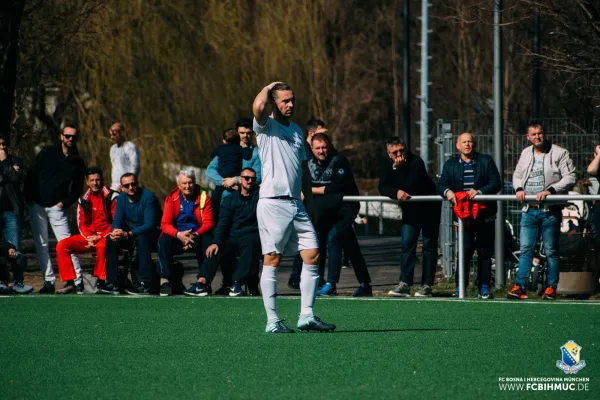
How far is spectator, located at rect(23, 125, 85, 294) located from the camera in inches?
633

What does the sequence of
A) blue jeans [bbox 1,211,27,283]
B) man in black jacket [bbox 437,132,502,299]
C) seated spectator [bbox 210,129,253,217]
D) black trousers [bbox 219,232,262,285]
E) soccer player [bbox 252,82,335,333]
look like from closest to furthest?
soccer player [bbox 252,82,335,333], man in black jacket [bbox 437,132,502,299], black trousers [bbox 219,232,262,285], blue jeans [bbox 1,211,27,283], seated spectator [bbox 210,129,253,217]

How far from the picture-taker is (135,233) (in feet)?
50.0

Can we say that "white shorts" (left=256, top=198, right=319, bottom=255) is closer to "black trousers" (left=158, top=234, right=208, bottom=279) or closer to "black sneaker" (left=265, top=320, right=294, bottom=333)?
"black sneaker" (left=265, top=320, right=294, bottom=333)

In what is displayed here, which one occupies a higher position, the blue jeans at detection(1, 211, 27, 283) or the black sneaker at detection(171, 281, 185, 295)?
the blue jeans at detection(1, 211, 27, 283)

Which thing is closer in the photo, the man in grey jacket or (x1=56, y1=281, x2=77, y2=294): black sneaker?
the man in grey jacket

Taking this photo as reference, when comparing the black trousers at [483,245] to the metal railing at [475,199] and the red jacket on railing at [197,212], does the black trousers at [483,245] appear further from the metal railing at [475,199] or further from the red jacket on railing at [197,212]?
the red jacket on railing at [197,212]

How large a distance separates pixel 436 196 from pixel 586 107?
31.9ft

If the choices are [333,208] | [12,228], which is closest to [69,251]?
[12,228]

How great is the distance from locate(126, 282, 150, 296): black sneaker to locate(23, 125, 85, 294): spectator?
1256 mm

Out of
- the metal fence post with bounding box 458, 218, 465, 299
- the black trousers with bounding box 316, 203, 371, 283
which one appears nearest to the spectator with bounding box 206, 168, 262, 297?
the black trousers with bounding box 316, 203, 371, 283

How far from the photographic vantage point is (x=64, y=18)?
2316cm

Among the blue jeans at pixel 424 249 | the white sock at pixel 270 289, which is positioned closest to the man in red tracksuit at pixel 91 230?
the blue jeans at pixel 424 249
